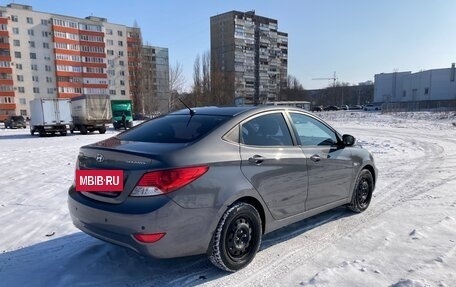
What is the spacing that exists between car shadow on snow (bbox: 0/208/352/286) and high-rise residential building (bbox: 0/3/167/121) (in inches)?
2576

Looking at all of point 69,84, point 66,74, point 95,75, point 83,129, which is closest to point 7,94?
point 69,84

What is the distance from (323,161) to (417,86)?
100m

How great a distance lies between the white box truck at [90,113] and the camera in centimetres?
2688

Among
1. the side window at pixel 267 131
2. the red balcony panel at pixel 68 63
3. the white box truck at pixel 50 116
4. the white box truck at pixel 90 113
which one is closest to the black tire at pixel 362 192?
the side window at pixel 267 131

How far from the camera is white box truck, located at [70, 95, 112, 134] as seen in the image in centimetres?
2688

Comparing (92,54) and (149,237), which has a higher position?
(92,54)

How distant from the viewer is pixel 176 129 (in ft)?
11.8

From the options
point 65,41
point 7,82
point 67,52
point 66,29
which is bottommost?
point 7,82

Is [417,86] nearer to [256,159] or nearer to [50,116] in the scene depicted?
[50,116]

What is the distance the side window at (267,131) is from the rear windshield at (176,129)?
0.29 m

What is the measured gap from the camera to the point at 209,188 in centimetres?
301

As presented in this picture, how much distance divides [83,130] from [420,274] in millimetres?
27823

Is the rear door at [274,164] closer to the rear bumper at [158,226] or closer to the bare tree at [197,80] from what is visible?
the rear bumper at [158,226]

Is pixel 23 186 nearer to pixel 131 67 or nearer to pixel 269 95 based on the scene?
pixel 131 67
